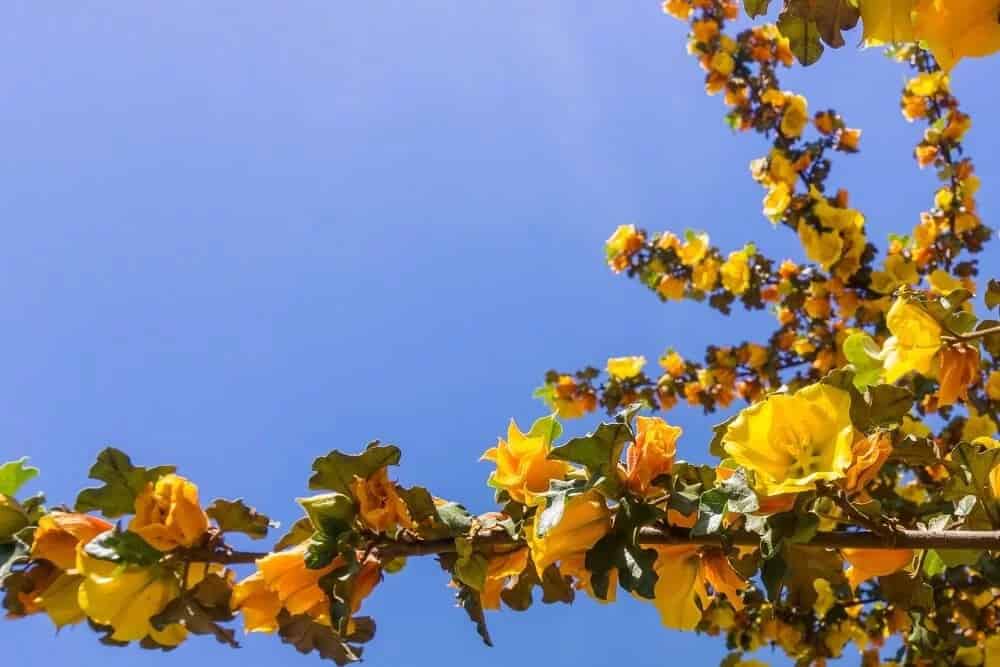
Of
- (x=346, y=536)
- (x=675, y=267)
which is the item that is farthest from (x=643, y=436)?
(x=675, y=267)

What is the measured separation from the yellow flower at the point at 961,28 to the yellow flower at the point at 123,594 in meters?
1.47

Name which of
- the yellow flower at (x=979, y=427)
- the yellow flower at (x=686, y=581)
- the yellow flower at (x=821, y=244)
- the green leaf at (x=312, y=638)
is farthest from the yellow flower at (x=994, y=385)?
the green leaf at (x=312, y=638)

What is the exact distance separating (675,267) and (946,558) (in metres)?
4.22

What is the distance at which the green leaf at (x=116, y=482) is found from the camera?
1.42 m

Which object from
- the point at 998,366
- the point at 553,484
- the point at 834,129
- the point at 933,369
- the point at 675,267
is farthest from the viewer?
the point at 675,267

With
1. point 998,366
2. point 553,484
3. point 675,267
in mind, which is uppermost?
point 675,267

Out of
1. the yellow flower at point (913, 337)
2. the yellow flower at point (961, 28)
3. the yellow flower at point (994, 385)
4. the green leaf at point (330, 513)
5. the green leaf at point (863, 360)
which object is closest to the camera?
the yellow flower at point (961, 28)

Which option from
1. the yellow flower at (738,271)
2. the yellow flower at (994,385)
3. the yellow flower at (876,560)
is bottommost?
the yellow flower at (876,560)

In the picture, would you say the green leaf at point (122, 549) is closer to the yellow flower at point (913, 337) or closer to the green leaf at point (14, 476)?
the green leaf at point (14, 476)

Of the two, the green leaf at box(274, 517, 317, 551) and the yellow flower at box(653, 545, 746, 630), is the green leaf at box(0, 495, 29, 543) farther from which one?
the yellow flower at box(653, 545, 746, 630)

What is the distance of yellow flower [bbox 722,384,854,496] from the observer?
123 cm

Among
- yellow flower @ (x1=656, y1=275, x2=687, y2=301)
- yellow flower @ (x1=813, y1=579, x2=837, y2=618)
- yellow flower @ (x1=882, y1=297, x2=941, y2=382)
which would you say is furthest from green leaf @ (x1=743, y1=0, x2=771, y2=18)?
yellow flower @ (x1=656, y1=275, x2=687, y2=301)

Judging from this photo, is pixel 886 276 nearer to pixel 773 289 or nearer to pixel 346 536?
pixel 773 289

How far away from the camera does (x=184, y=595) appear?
139 centimetres
